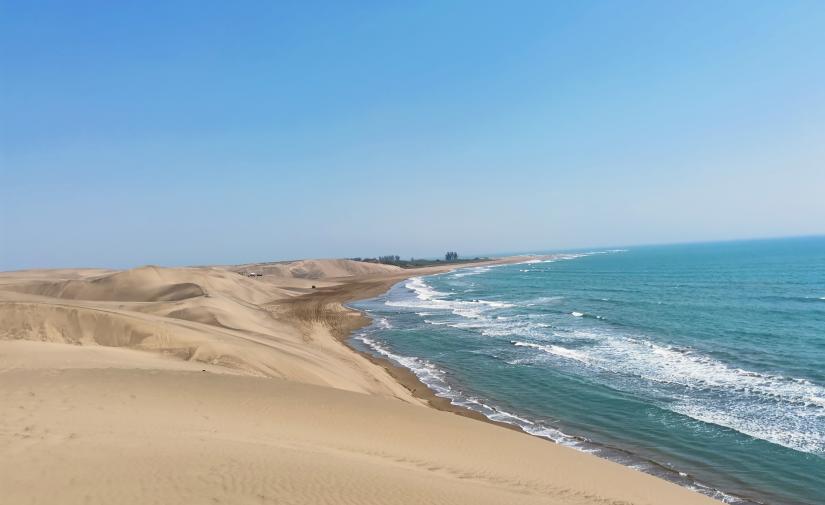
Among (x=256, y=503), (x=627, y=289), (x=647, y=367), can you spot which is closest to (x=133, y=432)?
(x=256, y=503)

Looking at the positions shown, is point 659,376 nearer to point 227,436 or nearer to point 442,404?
point 442,404

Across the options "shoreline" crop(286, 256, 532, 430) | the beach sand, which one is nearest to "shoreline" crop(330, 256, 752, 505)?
"shoreline" crop(286, 256, 532, 430)

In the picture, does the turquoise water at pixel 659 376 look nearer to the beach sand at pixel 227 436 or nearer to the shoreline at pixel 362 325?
the shoreline at pixel 362 325

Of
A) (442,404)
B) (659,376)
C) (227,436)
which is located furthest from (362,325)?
(227,436)

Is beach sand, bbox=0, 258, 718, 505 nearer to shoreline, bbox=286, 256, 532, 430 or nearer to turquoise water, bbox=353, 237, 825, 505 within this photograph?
shoreline, bbox=286, 256, 532, 430

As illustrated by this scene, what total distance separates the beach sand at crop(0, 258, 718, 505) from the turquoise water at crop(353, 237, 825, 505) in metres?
2.77

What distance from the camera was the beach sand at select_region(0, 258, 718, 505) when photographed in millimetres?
7133

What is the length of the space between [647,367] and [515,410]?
9.59 metres

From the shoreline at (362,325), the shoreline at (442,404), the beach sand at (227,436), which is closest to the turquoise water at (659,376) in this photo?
the shoreline at (442,404)

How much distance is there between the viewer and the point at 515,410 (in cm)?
1933

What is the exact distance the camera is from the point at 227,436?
9906 mm

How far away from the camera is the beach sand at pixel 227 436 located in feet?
23.4

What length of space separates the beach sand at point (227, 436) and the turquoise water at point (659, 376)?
9.08 feet

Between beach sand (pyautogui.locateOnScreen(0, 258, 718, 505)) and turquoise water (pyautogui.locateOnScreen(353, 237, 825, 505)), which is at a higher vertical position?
beach sand (pyautogui.locateOnScreen(0, 258, 718, 505))
